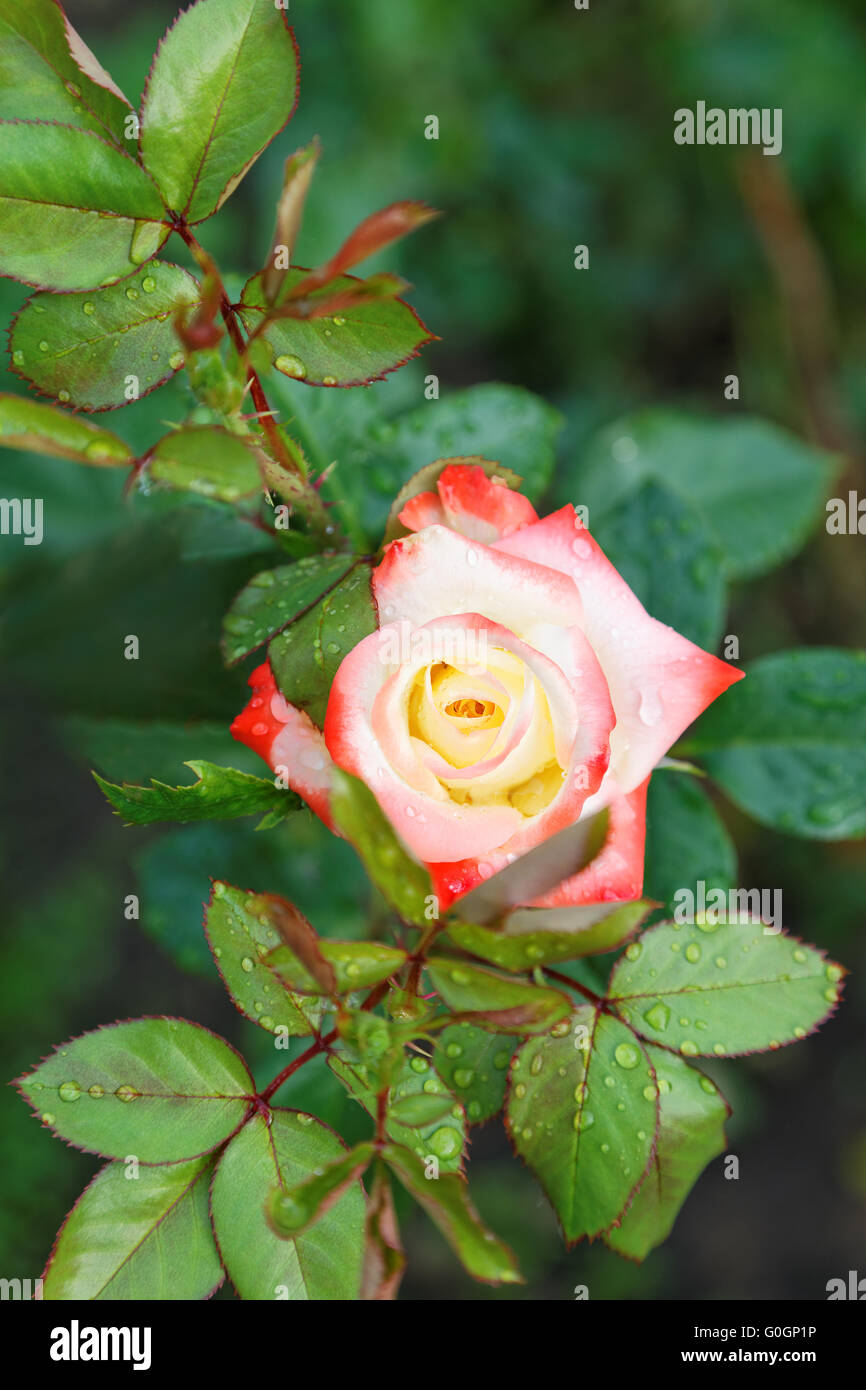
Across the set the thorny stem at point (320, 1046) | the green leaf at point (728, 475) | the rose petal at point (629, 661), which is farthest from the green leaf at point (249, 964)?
the green leaf at point (728, 475)

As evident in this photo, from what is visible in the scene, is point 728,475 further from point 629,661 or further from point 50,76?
point 50,76

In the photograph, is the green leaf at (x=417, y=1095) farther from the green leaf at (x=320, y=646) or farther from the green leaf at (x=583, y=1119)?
the green leaf at (x=320, y=646)

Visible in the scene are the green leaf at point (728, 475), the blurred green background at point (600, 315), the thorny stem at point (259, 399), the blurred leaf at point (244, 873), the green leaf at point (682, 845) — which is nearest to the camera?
the thorny stem at point (259, 399)

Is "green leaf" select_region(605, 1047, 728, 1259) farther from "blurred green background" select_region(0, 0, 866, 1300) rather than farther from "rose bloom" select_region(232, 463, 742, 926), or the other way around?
"blurred green background" select_region(0, 0, 866, 1300)

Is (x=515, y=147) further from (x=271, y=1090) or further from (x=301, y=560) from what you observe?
(x=271, y=1090)

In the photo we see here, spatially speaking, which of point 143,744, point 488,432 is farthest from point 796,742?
point 143,744

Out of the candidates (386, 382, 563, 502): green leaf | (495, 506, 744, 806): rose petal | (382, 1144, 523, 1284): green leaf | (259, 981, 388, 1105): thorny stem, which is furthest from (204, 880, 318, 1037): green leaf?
(386, 382, 563, 502): green leaf

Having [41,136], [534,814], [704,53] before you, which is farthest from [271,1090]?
[704,53]
